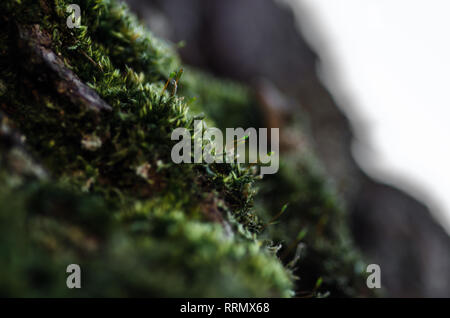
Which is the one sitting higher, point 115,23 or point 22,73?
point 115,23

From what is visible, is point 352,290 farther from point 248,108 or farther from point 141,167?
point 248,108

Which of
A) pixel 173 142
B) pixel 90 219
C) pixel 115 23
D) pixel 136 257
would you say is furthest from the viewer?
pixel 115 23

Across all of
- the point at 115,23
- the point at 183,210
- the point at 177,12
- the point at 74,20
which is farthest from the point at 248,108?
the point at 177,12

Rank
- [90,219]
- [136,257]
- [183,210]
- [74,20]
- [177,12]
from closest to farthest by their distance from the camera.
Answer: [136,257]
[90,219]
[183,210]
[74,20]
[177,12]

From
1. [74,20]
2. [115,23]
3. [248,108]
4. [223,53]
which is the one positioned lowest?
[74,20]

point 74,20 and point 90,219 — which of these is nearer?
point 90,219

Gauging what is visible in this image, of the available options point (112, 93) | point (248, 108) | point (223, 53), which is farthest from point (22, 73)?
point (223, 53)
